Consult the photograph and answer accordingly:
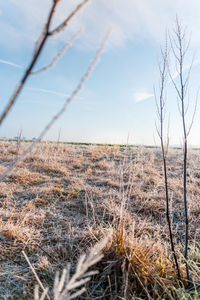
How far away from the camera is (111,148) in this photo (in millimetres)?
8875

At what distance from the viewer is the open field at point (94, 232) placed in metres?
1.50

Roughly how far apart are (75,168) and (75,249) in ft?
12.9

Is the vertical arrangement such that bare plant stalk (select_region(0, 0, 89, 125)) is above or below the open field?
above

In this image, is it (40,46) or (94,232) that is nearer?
(40,46)

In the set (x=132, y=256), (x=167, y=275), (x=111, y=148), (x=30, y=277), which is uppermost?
(x=111, y=148)

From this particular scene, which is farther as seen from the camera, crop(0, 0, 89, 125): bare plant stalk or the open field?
the open field

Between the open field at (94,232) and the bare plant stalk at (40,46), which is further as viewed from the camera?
the open field at (94,232)

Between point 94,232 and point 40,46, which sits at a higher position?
point 40,46

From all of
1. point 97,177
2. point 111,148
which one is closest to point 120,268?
point 97,177

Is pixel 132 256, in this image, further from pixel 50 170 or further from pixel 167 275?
pixel 50 170

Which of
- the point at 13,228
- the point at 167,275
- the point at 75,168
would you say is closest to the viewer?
the point at 167,275

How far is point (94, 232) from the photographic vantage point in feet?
6.88

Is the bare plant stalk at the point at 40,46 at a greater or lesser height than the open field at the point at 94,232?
greater

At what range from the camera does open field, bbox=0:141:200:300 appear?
1.50 m
